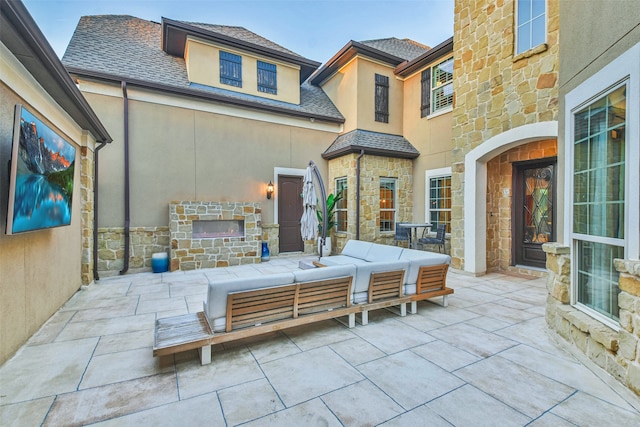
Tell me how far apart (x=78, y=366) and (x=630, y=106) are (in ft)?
17.3

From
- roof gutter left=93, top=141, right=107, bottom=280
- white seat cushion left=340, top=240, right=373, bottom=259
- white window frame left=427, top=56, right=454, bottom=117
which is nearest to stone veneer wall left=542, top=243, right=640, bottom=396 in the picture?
white seat cushion left=340, top=240, right=373, bottom=259

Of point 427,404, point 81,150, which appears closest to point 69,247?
point 81,150

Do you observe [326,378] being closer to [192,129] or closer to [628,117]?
[628,117]

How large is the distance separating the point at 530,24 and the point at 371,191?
4960mm

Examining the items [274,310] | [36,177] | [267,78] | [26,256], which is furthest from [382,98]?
[26,256]

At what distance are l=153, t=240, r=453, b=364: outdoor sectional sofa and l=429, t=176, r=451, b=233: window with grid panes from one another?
4.29 m

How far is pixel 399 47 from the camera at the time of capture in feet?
35.7

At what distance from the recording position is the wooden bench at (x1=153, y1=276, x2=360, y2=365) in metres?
2.73

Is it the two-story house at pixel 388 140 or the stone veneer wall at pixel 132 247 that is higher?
the two-story house at pixel 388 140

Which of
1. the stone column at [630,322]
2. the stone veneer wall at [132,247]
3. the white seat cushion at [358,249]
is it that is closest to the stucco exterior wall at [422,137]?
the white seat cushion at [358,249]

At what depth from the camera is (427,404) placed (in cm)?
221

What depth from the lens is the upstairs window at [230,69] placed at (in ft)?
Result: 27.1

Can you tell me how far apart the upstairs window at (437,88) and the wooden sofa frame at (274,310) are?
641 cm

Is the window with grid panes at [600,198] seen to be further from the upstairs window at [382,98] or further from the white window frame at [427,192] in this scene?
the upstairs window at [382,98]
